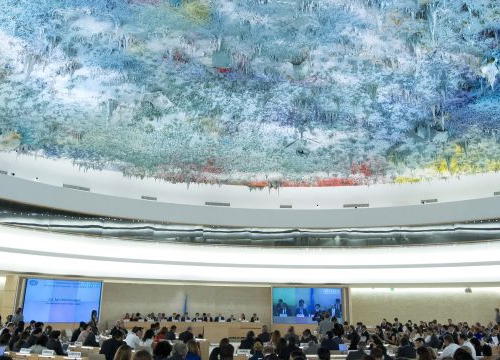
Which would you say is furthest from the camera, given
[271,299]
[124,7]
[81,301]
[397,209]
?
[271,299]

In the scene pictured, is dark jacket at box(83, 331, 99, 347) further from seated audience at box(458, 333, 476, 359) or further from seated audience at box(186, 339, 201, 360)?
seated audience at box(458, 333, 476, 359)

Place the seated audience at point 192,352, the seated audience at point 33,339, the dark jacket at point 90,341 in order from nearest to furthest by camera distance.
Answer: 1. the seated audience at point 192,352
2. the seated audience at point 33,339
3. the dark jacket at point 90,341

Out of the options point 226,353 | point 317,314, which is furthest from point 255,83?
point 317,314

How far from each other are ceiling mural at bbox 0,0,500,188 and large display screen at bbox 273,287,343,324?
A: 6.95 meters

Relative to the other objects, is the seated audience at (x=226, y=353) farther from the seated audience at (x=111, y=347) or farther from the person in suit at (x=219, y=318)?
the person in suit at (x=219, y=318)

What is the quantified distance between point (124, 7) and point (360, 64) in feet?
13.8

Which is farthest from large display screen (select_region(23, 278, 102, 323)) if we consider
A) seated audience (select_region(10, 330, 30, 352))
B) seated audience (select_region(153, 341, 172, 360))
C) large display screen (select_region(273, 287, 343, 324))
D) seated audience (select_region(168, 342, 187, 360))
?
seated audience (select_region(168, 342, 187, 360))

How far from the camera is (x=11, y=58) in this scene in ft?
27.6

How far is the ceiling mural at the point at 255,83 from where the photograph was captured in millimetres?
7352

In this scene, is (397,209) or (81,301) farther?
(81,301)

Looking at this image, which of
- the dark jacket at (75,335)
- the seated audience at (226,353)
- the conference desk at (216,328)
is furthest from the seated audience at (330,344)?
the conference desk at (216,328)

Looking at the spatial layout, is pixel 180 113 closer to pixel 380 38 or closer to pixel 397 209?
pixel 380 38

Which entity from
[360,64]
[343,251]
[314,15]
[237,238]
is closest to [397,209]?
[343,251]

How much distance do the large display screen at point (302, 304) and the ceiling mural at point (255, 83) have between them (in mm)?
6954
